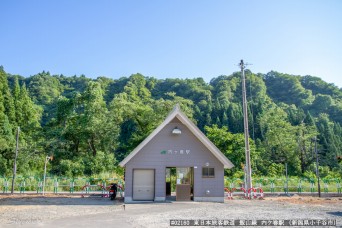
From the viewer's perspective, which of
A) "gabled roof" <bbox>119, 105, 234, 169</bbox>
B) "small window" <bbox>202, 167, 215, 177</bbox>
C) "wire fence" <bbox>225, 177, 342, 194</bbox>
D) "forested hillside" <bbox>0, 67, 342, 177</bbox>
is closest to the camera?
"gabled roof" <bbox>119, 105, 234, 169</bbox>

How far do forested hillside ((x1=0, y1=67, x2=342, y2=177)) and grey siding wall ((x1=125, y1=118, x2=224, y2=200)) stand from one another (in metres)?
19.4

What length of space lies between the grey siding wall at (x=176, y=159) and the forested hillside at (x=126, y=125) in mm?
19389

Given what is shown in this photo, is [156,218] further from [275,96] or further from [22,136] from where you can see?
[275,96]

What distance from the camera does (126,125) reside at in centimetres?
4956

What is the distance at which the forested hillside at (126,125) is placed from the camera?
38.5 meters

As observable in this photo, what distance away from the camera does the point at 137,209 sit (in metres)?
14.3

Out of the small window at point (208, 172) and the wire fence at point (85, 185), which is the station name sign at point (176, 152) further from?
the wire fence at point (85, 185)

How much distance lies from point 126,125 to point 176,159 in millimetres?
32539

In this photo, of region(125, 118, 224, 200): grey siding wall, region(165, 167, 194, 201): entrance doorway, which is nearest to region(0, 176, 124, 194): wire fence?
region(125, 118, 224, 200): grey siding wall

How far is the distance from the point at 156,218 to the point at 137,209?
2.79 m

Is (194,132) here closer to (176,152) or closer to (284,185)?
(176,152)

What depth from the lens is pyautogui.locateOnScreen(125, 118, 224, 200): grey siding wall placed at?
17.6 meters

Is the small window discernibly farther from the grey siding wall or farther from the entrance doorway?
the entrance doorway

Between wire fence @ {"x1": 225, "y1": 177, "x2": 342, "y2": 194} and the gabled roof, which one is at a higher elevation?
the gabled roof
